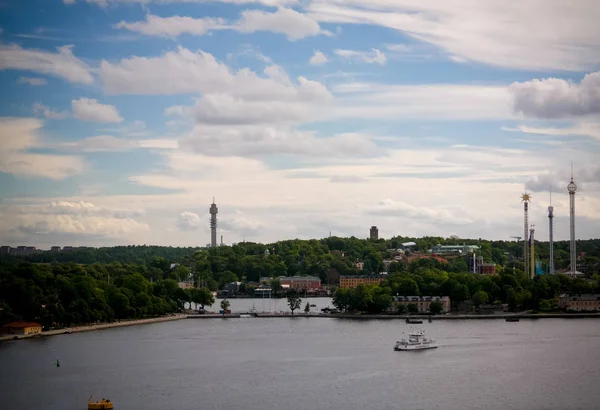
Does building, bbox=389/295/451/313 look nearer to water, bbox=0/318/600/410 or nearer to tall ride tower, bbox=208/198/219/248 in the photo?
water, bbox=0/318/600/410

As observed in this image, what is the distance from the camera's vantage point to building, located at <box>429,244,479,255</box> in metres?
124

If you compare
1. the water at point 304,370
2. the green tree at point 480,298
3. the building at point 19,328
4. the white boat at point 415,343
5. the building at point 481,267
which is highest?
the building at point 481,267

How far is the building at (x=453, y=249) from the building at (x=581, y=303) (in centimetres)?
5943

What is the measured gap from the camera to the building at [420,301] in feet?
205

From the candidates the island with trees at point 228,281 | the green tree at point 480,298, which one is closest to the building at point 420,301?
the island with trees at point 228,281

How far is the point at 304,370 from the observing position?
112 feet

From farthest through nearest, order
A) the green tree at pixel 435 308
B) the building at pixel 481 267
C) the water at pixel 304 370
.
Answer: the building at pixel 481 267
the green tree at pixel 435 308
the water at pixel 304 370

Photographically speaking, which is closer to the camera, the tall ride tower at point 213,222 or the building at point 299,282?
the building at point 299,282

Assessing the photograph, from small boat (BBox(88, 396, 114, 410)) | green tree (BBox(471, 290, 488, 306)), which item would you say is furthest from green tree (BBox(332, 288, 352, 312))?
small boat (BBox(88, 396, 114, 410))

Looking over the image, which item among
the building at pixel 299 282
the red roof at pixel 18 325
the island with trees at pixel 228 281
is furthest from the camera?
the building at pixel 299 282

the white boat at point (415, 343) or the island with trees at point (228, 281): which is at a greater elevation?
the island with trees at point (228, 281)

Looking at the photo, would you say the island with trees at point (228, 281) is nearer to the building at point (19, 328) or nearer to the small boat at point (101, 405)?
the building at point (19, 328)

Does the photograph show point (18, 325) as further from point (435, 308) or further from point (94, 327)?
point (435, 308)

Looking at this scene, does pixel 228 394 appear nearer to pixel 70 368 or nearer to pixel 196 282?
pixel 70 368
